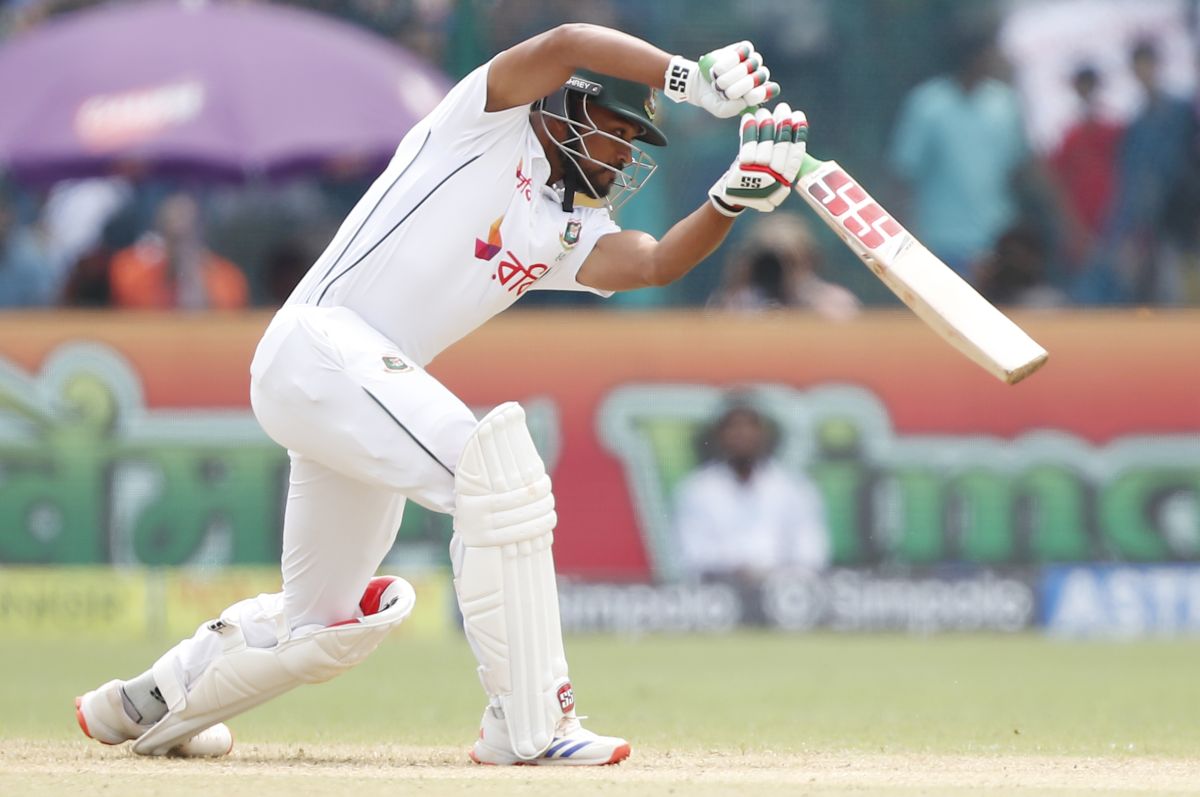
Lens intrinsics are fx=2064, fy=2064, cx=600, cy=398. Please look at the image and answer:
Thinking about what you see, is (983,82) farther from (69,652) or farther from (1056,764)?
(1056,764)

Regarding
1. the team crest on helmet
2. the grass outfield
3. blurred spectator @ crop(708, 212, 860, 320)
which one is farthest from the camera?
blurred spectator @ crop(708, 212, 860, 320)

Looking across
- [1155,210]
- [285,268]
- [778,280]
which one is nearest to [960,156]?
[1155,210]

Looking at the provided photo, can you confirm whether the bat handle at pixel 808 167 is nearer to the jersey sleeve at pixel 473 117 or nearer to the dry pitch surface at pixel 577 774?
the jersey sleeve at pixel 473 117

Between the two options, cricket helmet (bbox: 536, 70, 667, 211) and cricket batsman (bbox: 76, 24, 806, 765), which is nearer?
cricket batsman (bbox: 76, 24, 806, 765)

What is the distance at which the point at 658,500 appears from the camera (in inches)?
407

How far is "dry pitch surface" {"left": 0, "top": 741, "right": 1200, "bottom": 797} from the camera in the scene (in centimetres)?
457

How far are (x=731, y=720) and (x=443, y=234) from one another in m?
2.26

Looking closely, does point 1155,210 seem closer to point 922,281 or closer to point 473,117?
point 922,281

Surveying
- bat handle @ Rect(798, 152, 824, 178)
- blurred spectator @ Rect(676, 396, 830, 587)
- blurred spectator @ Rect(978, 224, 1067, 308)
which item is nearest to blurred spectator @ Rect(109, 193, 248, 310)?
blurred spectator @ Rect(676, 396, 830, 587)

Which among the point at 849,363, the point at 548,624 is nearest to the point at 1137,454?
the point at 849,363

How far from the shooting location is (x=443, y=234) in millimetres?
5133

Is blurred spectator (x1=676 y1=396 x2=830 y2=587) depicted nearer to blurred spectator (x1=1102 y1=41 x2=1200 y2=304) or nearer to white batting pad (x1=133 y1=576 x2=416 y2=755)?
blurred spectator (x1=1102 y1=41 x2=1200 y2=304)

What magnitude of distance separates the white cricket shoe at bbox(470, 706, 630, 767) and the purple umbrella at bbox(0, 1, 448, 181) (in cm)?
605

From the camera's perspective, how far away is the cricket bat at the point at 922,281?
5.04 metres
